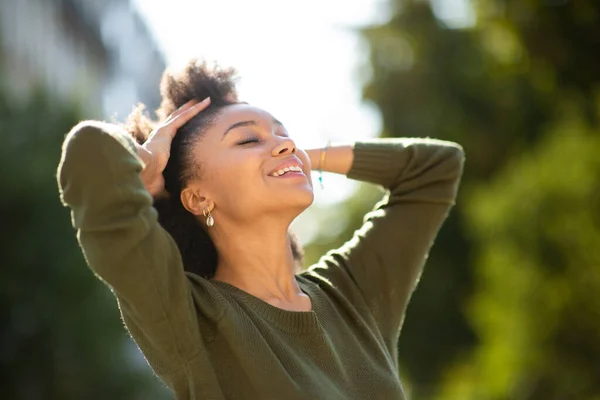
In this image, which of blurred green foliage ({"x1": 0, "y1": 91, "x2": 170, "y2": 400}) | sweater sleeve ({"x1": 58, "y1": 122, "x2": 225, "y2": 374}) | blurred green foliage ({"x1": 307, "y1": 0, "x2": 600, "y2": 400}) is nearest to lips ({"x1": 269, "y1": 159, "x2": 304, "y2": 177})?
sweater sleeve ({"x1": 58, "y1": 122, "x2": 225, "y2": 374})

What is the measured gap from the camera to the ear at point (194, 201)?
3.17 m

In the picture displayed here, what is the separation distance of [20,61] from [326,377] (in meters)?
25.6

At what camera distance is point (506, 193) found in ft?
44.1

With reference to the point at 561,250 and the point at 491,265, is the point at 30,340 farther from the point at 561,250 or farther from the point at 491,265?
the point at 561,250

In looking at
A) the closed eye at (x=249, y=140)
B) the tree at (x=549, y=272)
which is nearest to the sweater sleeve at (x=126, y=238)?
the closed eye at (x=249, y=140)

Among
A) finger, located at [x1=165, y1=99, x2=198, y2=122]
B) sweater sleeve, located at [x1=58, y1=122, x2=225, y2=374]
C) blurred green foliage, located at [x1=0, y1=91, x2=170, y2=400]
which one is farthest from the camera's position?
blurred green foliage, located at [x1=0, y1=91, x2=170, y2=400]

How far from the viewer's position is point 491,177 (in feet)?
57.9

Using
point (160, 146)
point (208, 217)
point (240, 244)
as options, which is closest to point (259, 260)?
point (240, 244)

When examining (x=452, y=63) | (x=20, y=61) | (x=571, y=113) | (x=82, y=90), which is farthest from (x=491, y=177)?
(x=20, y=61)

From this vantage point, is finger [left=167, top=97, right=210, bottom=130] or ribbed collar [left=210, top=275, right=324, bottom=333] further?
finger [left=167, top=97, right=210, bottom=130]

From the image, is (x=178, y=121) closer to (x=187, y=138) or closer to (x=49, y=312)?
(x=187, y=138)

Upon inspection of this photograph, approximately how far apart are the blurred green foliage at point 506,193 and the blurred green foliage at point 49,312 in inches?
207

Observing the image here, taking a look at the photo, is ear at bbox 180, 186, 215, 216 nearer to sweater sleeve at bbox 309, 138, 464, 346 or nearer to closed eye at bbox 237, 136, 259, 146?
closed eye at bbox 237, 136, 259, 146

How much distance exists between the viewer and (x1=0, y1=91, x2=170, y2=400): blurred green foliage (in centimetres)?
1468
